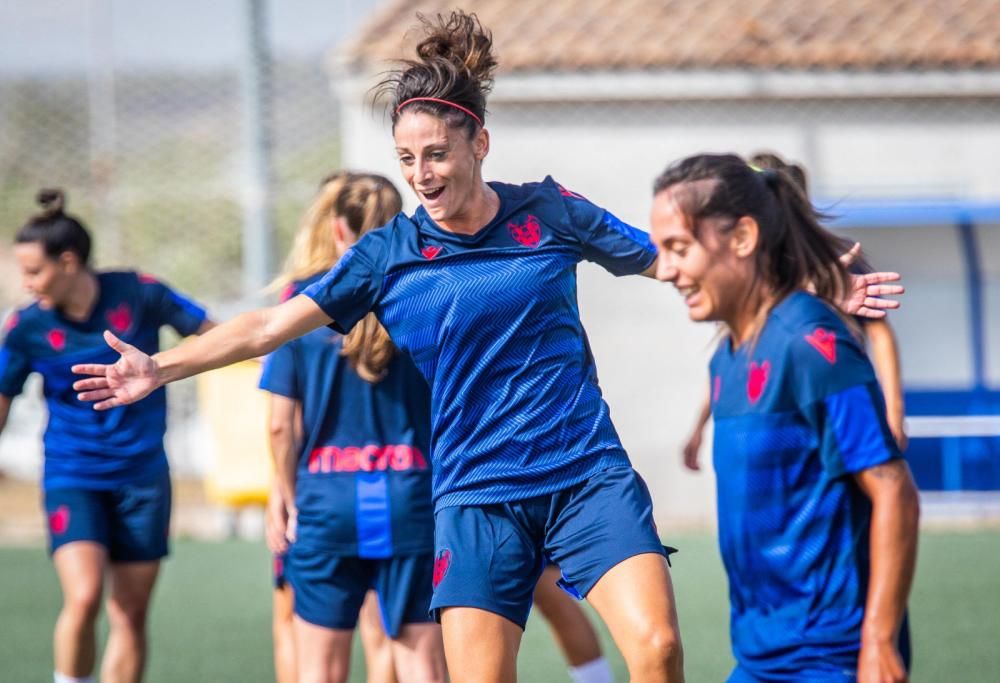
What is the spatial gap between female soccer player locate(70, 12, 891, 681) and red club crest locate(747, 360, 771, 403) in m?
0.76

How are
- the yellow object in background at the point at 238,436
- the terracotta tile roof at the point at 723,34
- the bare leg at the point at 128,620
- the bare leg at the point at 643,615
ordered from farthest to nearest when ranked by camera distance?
the terracotta tile roof at the point at 723,34
the yellow object in background at the point at 238,436
the bare leg at the point at 128,620
the bare leg at the point at 643,615

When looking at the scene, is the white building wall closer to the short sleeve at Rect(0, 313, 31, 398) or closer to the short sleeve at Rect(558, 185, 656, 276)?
the short sleeve at Rect(0, 313, 31, 398)

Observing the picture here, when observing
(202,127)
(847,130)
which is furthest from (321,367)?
(202,127)

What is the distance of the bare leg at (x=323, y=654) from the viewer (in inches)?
183

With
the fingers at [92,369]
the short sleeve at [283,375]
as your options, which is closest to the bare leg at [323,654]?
the short sleeve at [283,375]

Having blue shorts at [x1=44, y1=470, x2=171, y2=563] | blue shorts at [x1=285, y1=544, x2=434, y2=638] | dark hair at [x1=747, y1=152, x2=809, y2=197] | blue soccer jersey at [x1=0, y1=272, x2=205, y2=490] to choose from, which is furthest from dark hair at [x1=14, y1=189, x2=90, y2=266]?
dark hair at [x1=747, y1=152, x2=809, y2=197]

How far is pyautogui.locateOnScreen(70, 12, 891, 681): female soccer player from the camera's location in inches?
144

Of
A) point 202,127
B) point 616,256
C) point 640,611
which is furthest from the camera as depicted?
point 202,127

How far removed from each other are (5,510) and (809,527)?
10.6 meters

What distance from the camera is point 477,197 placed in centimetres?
382

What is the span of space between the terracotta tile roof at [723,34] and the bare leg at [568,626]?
21.7 feet

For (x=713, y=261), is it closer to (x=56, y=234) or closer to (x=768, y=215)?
(x=768, y=215)

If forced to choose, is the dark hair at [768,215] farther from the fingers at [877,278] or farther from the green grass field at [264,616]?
the green grass field at [264,616]

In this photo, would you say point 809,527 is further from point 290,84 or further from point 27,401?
point 290,84
